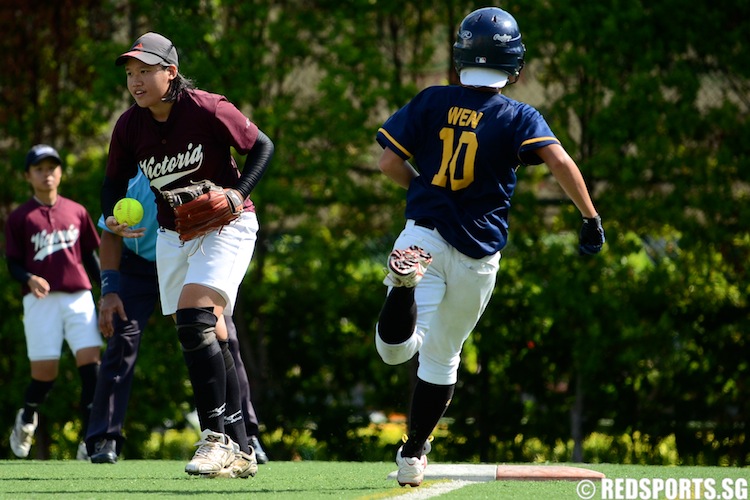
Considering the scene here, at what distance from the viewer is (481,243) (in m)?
4.96

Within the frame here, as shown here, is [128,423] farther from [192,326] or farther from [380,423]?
[192,326]

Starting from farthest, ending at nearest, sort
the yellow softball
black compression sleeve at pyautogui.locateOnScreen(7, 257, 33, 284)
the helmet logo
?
black compression sleeve at pyautogui.locateOnScreen(7, 257, 33, 284) → the yellow softball → the helmet logo

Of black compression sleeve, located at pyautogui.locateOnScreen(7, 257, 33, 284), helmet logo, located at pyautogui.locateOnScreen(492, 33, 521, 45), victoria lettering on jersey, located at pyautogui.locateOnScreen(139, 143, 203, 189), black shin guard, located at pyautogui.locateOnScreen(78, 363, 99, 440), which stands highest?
helmet logo, located at pyautogui.locateOnScreen(492, 33, 521, 45)

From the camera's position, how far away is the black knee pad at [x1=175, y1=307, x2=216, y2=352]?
17.0ft

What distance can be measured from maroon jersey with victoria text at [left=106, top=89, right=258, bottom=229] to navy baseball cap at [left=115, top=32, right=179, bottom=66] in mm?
195

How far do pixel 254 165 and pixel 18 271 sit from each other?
10.0 feet

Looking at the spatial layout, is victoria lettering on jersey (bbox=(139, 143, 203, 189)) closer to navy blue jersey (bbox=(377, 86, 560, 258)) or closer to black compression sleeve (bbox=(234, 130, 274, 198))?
black compression sleeve (bbox=(234, 130, 274, 198))

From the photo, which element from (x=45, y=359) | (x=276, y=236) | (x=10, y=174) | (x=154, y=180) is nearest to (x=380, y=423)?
(x=276, y=236)

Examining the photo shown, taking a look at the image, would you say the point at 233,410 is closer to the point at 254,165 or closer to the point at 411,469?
the point at 411,469

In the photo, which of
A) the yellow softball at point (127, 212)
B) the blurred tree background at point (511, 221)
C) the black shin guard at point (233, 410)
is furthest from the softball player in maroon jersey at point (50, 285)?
the yellow softball at point (127, 212)

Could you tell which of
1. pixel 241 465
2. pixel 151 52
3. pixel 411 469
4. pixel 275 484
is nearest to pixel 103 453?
pixel 241 465

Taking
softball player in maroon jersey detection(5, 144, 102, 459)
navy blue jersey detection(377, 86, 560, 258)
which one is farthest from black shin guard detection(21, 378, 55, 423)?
navy blue jersey detection(377, 86, 560, 258)

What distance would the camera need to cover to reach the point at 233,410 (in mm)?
5707

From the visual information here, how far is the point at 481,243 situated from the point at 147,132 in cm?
171
